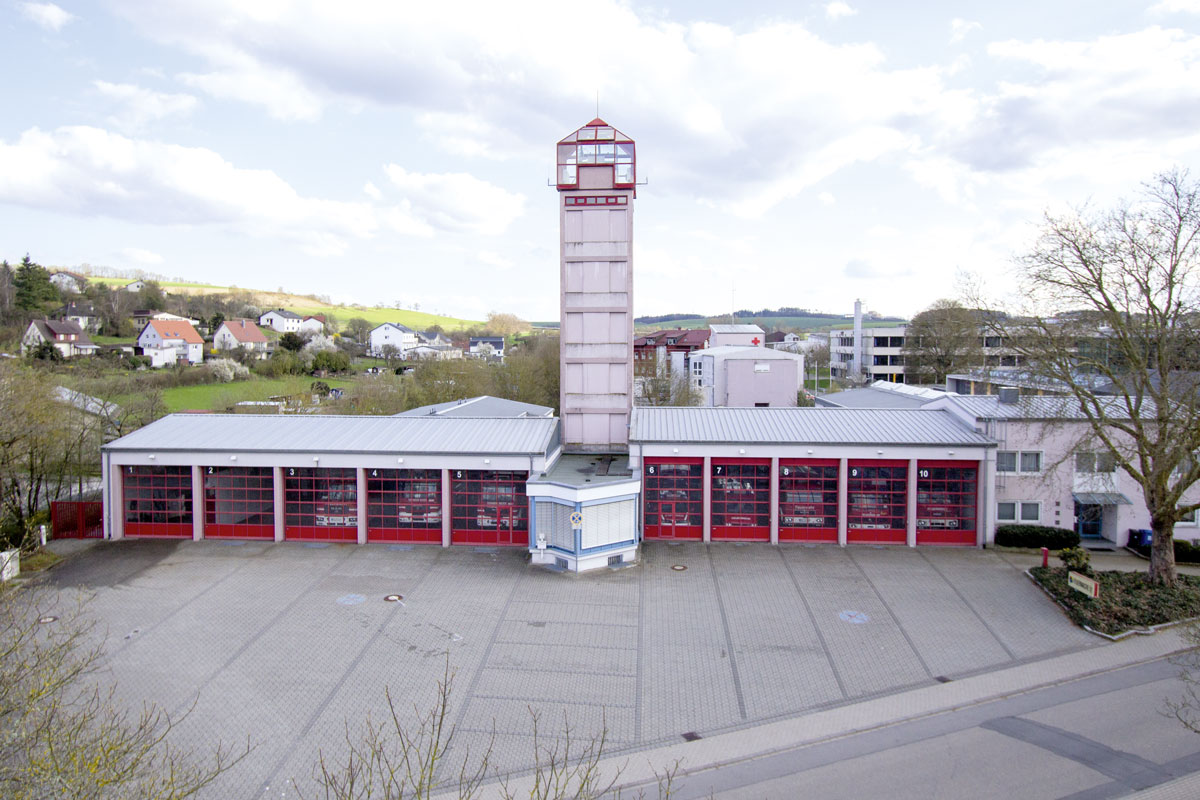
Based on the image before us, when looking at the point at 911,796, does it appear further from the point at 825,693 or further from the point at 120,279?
the point at 120,279

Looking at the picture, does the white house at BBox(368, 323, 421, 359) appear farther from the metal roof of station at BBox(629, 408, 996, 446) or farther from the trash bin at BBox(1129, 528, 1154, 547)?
the trash bin at BBox(1129, 528, 1154, 547)

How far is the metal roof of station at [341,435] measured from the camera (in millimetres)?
25062

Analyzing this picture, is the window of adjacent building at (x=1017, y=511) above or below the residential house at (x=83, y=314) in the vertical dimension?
below

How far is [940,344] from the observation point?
192 feet

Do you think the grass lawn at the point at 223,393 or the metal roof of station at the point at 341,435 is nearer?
the metal roof of station at the point at 341,435

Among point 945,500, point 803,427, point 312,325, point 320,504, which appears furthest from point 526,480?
point 312,325

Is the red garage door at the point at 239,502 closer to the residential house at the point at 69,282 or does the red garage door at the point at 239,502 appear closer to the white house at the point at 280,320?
the white house at the point at 280,320

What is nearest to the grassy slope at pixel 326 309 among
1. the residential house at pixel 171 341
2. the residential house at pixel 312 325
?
the residential house at pixel 312 325

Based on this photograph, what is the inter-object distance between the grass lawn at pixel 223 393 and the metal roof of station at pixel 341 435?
64.4ft

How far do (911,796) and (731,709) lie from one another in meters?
3.66

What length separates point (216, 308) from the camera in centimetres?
11531

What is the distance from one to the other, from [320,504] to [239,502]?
281 cm

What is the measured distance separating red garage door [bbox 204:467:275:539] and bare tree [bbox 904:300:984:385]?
146 feet

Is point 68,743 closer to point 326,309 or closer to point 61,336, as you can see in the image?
point 61,336
